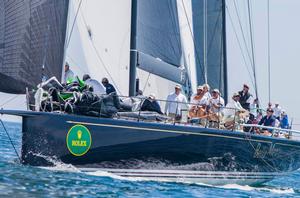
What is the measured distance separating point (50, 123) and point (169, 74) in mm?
4399

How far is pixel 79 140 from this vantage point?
48.3 feet

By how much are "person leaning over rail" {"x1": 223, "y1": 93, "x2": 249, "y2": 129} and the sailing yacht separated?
34 centimetres

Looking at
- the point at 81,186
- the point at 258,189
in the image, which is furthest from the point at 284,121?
the point at 81,186

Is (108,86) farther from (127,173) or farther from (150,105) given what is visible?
(127,173)

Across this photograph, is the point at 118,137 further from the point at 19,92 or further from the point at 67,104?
the point at 19,92

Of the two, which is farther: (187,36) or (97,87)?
(187,36)

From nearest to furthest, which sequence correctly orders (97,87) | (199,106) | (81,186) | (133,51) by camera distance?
1. (81,186)
2. (97,87)
3. (199,106)
4. (133,51)

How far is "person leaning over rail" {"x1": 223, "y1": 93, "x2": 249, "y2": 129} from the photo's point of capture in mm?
16663

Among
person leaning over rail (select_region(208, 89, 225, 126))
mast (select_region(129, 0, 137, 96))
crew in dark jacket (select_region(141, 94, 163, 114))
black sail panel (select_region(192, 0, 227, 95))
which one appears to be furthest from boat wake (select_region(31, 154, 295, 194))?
A: black sail panel (select_region(192, 0, 227, 95))

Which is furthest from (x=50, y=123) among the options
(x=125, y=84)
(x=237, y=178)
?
(x=237, y=178)

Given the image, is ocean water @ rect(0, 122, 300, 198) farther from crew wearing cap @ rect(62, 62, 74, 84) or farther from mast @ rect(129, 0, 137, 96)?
mast @ rect(129, 0, 137, 96)

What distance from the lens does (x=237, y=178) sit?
1725cm

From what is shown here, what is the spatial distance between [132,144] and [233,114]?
291 cm

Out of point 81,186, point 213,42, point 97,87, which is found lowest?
point 81,186
